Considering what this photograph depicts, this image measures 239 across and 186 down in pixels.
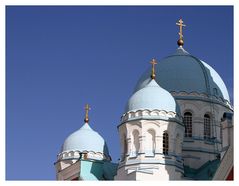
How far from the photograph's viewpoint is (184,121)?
36625mm

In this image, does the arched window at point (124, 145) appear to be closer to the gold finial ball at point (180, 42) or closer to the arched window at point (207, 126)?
the arched window at point (207, 126)

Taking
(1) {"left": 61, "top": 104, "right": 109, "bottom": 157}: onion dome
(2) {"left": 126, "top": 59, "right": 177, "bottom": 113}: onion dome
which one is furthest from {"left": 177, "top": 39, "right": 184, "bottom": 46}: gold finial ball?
(2) {"left": 126, "top": 59, "right": 177, "bottom": 113}: onion dome

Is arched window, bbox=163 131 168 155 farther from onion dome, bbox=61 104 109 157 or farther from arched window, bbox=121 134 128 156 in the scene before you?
onion dome, bbox=61 104 109 157

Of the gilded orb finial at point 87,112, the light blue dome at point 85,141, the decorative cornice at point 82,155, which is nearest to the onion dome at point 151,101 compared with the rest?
the decorative cornice at point 82,155

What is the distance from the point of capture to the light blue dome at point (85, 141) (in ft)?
121

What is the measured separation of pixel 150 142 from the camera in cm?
3209

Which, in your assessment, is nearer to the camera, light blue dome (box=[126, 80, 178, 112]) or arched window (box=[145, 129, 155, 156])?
arched window (box=[145, 129, 155, 156])

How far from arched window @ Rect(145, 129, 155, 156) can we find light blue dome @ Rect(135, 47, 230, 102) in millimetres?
4978

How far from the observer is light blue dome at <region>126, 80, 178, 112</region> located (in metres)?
32.5

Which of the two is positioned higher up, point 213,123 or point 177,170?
point 213,123
